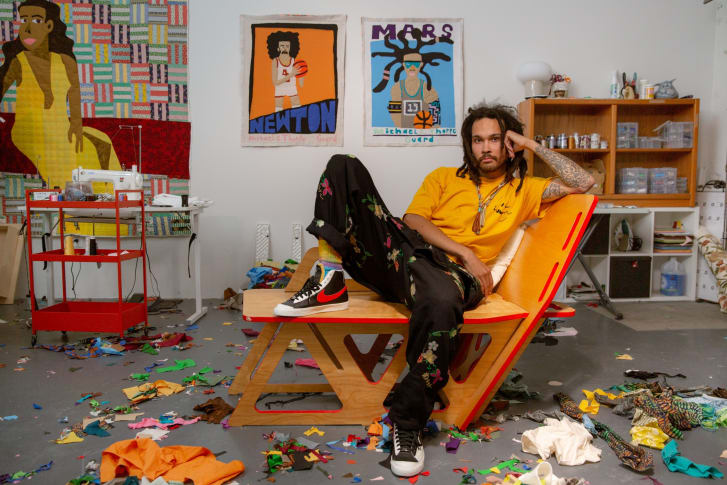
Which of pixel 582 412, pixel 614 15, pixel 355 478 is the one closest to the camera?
pixel 355 478

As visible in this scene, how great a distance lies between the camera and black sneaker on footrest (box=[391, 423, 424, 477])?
5.49 ft

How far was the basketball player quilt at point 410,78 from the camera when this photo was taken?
172 inches

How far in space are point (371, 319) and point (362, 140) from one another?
2.75m

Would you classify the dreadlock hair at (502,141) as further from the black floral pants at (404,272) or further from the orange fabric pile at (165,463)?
the orange fabric pile at (165,463)

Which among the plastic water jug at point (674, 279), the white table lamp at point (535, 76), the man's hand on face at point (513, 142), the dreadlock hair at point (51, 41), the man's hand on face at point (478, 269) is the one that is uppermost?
the dreadlock hair at point (51, 41)

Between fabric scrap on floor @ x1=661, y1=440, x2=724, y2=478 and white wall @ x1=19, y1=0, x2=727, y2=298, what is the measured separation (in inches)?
117

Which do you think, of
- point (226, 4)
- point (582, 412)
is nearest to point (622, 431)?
point (582, 412)

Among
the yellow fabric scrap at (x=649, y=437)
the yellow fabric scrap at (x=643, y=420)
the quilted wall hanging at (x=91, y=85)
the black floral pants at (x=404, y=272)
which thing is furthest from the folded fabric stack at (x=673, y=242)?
the quilted wall hanging at (x=91, y=85)

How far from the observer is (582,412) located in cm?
217

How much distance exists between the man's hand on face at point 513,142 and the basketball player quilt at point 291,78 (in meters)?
2.30

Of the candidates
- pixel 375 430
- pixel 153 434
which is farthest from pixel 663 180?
pixel 153 434

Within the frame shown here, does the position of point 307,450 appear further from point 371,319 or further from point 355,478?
point 371,319

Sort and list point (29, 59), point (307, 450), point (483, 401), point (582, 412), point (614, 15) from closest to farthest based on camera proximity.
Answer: point (307, 450) → point (483, 401) → point (582, 412) → point (29, 59) → point (614, 15)

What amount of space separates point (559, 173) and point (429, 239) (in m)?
0.60
